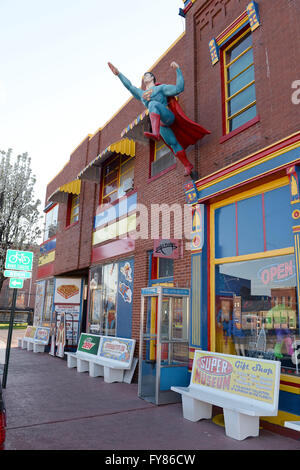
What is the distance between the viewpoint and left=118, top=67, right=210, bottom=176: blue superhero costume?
300 inches

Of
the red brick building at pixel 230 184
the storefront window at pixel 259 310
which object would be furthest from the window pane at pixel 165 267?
the storefront window at pixel 259 310

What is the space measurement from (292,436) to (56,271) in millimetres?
12786

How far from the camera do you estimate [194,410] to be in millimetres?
5613

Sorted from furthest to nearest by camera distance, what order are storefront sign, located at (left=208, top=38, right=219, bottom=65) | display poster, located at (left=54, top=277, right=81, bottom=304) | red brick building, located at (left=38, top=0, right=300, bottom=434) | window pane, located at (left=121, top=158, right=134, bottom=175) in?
display poster, located at (left=54, top=277, right=81, bottom=304), window pane, located at (left=121, top=158, right=134, bottom=175), storefront sign, located at (left=208, top=38, right=219, bottom=65), red brick building, located at (left=38, top=0, right=300, bottom=434)

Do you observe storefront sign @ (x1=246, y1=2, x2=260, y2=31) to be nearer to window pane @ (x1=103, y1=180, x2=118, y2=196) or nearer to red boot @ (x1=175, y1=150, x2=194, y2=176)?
red boot @ (x1=175, y1=150, x2=194, y2=176)

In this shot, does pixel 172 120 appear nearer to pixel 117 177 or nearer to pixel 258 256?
pixel 258 256

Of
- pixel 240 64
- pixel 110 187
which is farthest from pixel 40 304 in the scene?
pixel 240 64

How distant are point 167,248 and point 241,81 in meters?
3.98

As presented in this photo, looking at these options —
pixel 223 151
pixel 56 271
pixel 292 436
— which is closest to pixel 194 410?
pixel 292 436

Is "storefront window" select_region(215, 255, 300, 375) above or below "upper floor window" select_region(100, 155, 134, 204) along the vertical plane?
below

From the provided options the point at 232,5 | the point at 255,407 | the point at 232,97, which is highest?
the point at 232,5

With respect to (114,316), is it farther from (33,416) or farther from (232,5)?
(232,5)

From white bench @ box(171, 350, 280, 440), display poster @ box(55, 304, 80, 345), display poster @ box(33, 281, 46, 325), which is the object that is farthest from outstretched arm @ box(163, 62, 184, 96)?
display poster @ box(33, 281, 46, 325)

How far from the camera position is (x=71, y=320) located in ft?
47.0
